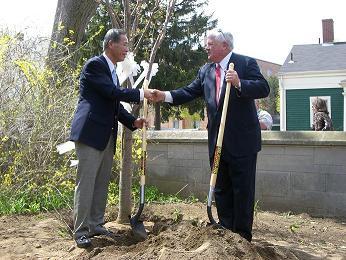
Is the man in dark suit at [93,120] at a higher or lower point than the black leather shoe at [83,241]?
higher

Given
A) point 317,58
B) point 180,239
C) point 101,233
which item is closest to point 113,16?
point 101,233

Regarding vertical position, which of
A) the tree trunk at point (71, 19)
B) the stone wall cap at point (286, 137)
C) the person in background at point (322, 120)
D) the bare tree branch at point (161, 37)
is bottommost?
the stone wall cap at point (286, 137)

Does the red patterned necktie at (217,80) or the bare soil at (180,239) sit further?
the red patterned necktie at (217,80)

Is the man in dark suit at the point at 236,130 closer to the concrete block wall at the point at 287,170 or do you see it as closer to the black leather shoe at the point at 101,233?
the black leather shoe at the point at 101,233

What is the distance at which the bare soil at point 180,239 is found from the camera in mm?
3574

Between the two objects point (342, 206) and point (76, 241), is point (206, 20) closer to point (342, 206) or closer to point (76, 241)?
point (342, 206)

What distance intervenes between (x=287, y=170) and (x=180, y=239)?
3450 millimetres

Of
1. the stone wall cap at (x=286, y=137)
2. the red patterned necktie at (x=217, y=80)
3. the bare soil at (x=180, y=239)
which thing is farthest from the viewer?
the stone wall cap at (x=286, y=137)

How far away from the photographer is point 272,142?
6.94 m

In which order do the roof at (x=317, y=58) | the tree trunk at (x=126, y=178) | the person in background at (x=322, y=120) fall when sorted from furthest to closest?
the roof at (x=317, y=58) < the person in background at (x=322, y=120) < the tree trunk at (x=126, y=178)

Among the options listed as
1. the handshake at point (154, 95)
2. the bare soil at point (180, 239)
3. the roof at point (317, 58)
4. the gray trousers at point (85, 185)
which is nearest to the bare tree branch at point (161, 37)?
the handshake at point (154, 95)

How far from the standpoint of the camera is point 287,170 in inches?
270

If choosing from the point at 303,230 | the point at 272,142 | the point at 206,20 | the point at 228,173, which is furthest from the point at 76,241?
the point at 206,20

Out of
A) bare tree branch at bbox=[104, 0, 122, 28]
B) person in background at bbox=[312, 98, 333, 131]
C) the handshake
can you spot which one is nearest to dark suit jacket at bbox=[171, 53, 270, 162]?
the handshake
